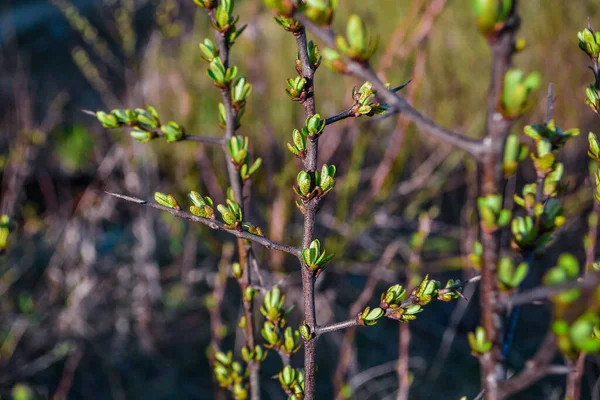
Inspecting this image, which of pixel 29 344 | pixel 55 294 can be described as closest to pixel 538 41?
pixel 55 294

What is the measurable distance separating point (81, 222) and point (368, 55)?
2.07 meters

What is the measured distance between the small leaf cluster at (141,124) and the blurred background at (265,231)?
0.69 metres

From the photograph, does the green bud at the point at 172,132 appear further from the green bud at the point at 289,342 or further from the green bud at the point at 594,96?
the green bud at the point at 594,96

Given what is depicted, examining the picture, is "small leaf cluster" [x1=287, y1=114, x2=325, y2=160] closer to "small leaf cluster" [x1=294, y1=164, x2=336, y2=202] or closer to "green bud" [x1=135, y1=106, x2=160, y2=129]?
"small leaf cluster" [x1=294, y1=164, x2=336, y2=202]

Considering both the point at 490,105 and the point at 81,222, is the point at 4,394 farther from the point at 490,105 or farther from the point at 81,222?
the point at 490,105

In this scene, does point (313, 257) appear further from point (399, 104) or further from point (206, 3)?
point (206, 3)

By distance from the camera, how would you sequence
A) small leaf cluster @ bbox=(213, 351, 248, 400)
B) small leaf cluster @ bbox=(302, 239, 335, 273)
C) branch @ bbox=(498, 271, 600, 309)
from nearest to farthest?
branch @ bbox=(498, 271, 600, 309)
small leaf cluster @ bbox=(302, 239, 335, 273)
small leaf cluster @ bbox=(213, 351, 248, 400)

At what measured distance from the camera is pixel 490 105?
1.12ft

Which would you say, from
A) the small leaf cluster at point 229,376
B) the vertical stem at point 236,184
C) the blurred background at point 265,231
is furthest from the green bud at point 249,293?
the blurred background at point 265,231

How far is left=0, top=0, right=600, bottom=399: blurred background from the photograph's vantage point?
1749 mm

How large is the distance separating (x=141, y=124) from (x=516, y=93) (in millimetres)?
480

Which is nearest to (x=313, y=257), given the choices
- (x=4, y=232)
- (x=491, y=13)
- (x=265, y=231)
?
(x=491, y=13)

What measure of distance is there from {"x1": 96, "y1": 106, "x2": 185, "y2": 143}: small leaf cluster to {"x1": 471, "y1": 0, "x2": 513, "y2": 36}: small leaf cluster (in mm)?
413

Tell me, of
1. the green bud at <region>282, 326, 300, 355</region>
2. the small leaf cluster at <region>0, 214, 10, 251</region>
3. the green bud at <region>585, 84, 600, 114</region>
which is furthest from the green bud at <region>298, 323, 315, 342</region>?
the small leaf cluster at <region>0, 214, 10, 251</region>
